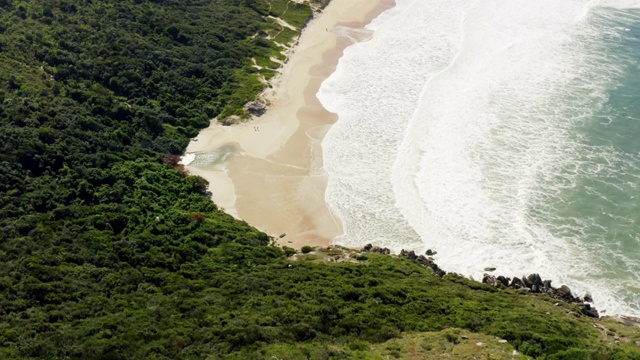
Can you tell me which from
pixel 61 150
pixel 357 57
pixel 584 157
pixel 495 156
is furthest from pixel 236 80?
pixel 584 157

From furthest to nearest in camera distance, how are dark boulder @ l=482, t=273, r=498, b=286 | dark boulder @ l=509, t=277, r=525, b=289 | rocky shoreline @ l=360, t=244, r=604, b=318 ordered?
dark boulder @ l=482, t=273, r=498, b=286 < dark boulder @ l=509, t=277, r=525, b=289 < rocky shoreline @ l=360, t=244, r=604, b=318

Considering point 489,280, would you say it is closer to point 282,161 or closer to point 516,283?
point 516,283

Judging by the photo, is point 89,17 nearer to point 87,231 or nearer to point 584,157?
point 87,231

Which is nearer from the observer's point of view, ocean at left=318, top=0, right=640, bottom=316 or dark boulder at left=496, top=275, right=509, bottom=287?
dark boulder at left=496, top=275, right=509, bottom=287

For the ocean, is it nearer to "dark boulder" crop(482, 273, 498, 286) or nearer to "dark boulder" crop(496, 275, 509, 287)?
"dark boulder" crop(482, 273, 498, 286)

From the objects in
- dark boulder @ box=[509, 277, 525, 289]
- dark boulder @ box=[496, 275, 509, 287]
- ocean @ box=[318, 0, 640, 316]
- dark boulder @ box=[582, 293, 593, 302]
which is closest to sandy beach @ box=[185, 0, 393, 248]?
ocean @ box=[318, 0, 640, 316]
